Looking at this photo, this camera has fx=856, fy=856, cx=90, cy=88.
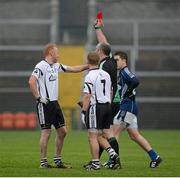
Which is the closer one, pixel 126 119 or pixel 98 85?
pixel 98 85

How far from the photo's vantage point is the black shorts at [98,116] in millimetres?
13789

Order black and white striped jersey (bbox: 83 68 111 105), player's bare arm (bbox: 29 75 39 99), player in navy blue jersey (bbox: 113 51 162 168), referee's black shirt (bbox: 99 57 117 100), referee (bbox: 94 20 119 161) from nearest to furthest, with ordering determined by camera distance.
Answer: black and white striped jersey (bbox: 83 68 111 105) < player's bare arm (bbox: 29 75 39 99) < referee (bbox: 94 20 119 161) < referee's black shirt (bbox: 99 57 117 100) < player in navy blue jersey (bbox: 113 51 162 168)

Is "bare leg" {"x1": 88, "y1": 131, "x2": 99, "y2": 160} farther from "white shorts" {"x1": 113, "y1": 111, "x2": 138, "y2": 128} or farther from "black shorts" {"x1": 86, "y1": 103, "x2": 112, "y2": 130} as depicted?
"white shorts" {"x1": 113, "y1": 111, "x2": 138, "y2": 128}

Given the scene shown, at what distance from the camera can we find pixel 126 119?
1480 centimetres

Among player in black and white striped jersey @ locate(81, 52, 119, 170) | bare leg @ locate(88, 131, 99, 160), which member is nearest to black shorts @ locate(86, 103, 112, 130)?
player in black and white striped jersey @ locate(81, 52, 119, 170)

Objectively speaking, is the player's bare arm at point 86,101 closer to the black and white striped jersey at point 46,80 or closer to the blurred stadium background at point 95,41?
the black and white striped jersey at point 46,80

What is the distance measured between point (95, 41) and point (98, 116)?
816 inches

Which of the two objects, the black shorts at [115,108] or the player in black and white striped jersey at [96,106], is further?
the black shorts at [115,108]

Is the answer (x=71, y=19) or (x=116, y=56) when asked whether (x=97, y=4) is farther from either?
(x=116, y=56)

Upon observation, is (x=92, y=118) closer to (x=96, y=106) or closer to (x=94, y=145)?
(x=96, y=106)

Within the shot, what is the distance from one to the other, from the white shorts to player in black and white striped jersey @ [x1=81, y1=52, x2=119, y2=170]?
2.90ft

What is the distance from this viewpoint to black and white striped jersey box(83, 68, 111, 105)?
45.2 ft

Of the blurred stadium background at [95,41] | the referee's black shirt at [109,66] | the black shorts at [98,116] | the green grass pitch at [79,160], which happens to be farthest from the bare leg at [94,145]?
the blurred stadium background at [95,41]

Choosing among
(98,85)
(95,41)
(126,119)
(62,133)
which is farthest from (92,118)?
(95,41)
